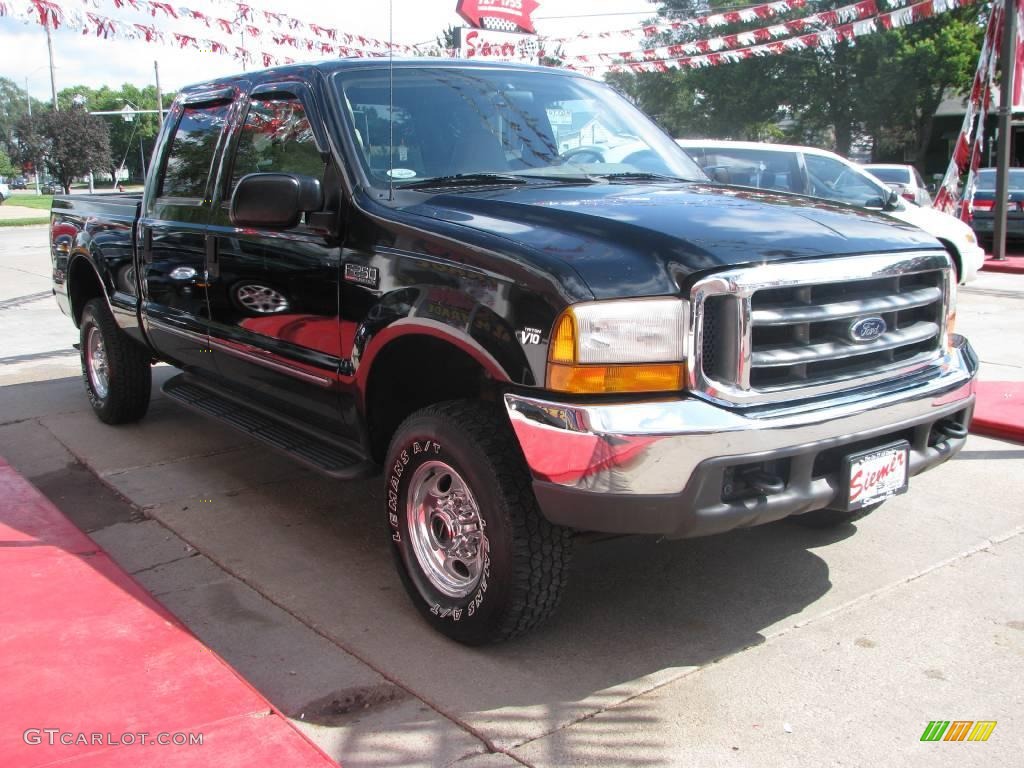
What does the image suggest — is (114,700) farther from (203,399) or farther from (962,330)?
(962,330)

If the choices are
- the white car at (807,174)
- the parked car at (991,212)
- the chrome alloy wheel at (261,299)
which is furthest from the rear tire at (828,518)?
the parked car at (991,212)

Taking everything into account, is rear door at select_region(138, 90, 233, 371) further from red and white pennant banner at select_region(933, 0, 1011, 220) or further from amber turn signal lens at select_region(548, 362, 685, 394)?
red and white pennant banner at select_region(933, 0, 1011, 220)

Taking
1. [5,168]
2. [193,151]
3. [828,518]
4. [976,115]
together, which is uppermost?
[5,168]

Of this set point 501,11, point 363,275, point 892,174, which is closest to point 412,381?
point 363,275

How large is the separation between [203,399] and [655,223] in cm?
292

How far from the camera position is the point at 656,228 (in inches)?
124

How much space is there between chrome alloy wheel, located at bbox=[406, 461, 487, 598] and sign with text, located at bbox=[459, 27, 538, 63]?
39.9 feet

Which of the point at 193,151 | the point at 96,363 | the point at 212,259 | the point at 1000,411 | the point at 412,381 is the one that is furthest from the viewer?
the point at 96,363

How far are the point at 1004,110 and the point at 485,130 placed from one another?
12.3 meters

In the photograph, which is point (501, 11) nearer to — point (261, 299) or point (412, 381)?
point (261, 299)

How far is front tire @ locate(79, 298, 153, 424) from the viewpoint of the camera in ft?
20.4

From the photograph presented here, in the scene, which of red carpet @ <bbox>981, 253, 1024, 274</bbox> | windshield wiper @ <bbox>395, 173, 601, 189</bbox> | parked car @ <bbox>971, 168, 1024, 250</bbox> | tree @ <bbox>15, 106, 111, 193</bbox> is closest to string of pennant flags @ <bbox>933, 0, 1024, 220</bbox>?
red carpet @ <bbox>981, 253, 1024, 274</bbox>

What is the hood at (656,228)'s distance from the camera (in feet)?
9.78

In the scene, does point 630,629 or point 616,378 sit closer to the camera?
point 616,378
